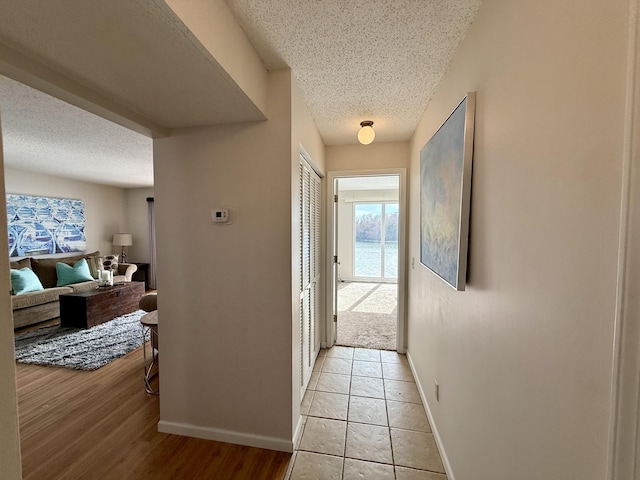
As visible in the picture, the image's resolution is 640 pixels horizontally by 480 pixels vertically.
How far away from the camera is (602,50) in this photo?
542 mm

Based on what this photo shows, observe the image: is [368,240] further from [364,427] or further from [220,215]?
[220,215]

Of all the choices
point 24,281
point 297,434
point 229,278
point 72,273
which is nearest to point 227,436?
point 297,434

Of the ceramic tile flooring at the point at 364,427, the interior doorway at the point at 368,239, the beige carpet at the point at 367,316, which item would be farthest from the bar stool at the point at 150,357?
the interior doorway at the point at 368,239

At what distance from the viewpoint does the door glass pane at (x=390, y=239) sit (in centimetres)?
664

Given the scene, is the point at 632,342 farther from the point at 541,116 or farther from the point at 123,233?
the point at 123,233

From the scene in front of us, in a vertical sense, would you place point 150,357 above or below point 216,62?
below

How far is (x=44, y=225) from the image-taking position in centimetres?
452

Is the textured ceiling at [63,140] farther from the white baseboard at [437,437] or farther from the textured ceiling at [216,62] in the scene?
the white baseboard at [437,437]

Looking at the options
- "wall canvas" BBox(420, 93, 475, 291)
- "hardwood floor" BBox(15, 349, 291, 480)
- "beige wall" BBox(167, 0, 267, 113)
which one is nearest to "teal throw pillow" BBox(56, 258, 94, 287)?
"hardwood floor" BBox(15, 349, 291, 480)

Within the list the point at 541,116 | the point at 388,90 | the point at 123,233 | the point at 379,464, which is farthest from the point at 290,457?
the point at 123,233

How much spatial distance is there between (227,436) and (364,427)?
92cm

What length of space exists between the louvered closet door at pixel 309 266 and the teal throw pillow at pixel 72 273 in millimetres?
4234

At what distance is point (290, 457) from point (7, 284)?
169cm

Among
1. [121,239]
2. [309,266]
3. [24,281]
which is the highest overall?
[121,239]
